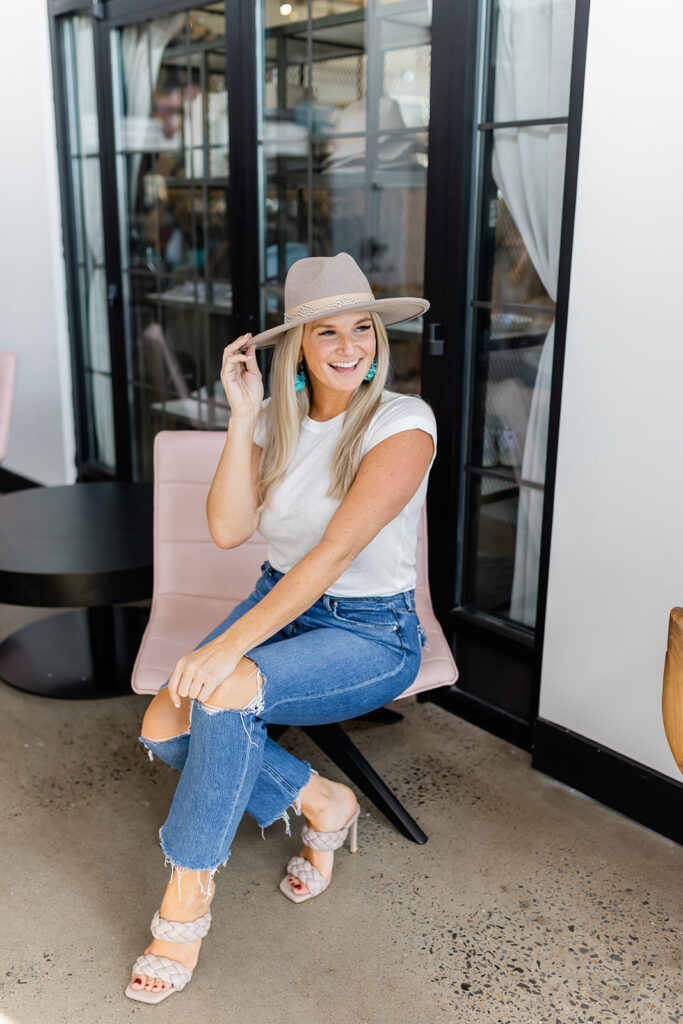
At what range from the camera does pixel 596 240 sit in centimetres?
214

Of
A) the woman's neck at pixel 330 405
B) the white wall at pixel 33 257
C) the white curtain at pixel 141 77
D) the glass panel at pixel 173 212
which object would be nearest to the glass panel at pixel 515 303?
the woman's neck at pixel 330 405

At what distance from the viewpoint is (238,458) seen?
2041mm

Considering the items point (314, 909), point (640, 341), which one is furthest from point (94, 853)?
point (640, 341)

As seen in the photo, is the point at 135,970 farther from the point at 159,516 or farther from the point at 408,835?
the point at 159,516

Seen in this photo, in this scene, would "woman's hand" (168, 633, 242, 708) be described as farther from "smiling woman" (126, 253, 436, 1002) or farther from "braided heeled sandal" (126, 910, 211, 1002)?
"braided heeled sandal" (126, 910, 211, 1002)

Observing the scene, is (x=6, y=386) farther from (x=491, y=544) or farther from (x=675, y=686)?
(x=675, y=686)

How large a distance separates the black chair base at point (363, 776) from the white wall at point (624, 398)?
0.49 metres

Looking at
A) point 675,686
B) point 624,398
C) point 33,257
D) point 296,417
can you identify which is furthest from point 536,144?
point 33,257

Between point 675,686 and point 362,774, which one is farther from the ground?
point 675,686

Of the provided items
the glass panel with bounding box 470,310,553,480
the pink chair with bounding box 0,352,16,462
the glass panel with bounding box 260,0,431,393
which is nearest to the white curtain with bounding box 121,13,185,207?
the glass panel with bounding box 260,0,431,393

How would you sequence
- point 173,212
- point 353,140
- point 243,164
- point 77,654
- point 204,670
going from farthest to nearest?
1. point 173,212
2. point 243,164
3. point 77,654
4. point 353,140
5. point 204,670

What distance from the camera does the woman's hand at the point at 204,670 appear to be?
173 centimetres

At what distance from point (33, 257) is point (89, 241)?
375 mm

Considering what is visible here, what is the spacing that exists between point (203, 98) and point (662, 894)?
9.74 ft
